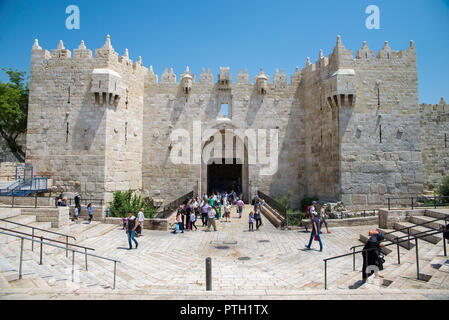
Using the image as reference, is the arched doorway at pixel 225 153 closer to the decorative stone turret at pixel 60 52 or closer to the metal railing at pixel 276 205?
the metal railing at pixel 276 205

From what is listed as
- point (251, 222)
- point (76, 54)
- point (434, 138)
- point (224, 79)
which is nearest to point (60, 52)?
point (76, 54)

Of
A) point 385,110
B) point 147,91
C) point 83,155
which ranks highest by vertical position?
point 147,91

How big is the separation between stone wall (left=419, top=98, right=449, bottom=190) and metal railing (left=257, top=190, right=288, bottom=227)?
11.0m

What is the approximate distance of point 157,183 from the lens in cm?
2025

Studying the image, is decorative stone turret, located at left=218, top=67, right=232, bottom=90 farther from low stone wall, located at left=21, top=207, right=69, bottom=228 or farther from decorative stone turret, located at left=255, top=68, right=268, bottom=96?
low stone wall, located at left=21, top=207, right=69, bottom=228

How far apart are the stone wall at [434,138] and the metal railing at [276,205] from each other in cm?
1096

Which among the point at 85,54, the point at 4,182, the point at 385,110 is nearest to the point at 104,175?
the point at 4,182

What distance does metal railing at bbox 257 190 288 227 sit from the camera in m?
13.2

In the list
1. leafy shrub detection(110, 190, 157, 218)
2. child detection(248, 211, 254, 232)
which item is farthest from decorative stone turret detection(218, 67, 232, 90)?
child detection(248, 211, 254, 232)

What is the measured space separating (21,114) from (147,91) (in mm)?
9488

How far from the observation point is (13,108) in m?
19.5

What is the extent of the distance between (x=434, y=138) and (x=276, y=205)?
1260cm

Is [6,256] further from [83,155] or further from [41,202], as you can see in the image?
[83,155]

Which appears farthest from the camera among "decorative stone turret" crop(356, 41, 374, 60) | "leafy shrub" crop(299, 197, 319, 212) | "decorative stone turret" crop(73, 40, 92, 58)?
"leafy shrub" crop(299, 197, 319, 212)
